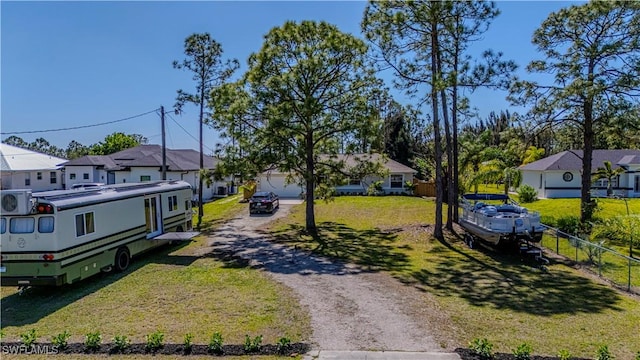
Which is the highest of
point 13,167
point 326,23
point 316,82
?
point 326,23

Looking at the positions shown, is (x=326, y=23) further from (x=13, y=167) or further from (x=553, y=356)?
(x=13, y=167)

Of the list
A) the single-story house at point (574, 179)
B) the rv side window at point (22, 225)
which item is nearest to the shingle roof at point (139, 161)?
the rv side window at point (22, 225)

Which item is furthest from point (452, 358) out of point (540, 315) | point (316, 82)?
point (316, 82)

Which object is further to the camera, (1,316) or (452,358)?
(1,316)

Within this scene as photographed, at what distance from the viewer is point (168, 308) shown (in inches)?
380

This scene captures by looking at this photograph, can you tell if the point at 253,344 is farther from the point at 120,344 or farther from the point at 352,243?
the point at 352,243

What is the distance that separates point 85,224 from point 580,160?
122ft

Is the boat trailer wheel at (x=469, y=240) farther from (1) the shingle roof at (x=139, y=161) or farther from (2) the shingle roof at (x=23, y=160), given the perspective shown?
(2) the shingle roof at (x=23, y=160)

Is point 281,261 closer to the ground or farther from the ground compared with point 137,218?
closer to the ground

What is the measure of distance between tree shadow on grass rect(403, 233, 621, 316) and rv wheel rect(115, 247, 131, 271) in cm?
909

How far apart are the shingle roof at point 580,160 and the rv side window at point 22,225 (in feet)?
116

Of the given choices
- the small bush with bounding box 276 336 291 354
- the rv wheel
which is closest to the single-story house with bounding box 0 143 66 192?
the rv wheel

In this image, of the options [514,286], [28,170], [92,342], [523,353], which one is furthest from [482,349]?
[28,170]

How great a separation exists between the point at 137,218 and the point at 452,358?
11.8 metres
